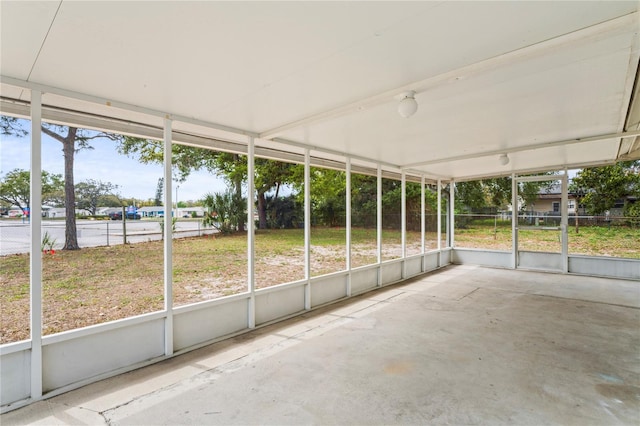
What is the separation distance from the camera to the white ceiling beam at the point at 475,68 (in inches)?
67.4

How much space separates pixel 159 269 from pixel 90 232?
1.44m

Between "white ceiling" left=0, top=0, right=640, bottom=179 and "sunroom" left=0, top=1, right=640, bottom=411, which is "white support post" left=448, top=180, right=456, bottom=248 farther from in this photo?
"white ceiling" left=0, top=0, right=640, bottom=179

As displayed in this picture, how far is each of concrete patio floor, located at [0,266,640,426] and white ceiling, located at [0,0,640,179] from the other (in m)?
2.36

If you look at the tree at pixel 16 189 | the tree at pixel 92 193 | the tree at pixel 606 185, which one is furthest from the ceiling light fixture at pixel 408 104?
the tree at pixel 606 185

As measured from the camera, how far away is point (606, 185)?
8.85m

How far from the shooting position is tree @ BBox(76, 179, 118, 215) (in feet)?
17.0

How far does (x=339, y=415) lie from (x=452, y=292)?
4.15 meters

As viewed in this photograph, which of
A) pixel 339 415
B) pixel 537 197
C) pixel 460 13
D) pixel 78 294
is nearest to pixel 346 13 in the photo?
pixel 460 13

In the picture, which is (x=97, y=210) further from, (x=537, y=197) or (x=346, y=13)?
(x=537, y=197)

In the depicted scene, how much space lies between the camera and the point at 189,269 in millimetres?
6590

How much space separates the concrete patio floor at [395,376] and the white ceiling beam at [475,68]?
2.41 m

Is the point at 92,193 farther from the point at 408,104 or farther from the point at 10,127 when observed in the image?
the point at 408,104

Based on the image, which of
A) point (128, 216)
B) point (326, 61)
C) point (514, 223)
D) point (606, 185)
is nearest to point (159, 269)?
point (128, 216)

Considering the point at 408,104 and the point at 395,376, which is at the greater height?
the point at 408,104
